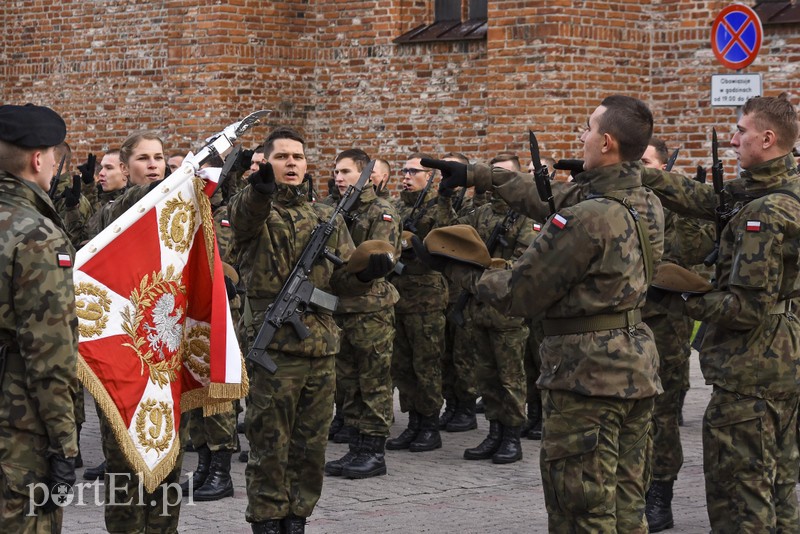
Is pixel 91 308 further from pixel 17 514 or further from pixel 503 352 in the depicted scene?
pixel 503 352

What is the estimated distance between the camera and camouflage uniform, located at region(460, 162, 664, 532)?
16.1 ft

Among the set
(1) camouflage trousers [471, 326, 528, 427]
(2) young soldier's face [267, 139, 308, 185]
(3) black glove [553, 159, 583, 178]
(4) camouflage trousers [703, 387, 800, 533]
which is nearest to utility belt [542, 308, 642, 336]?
(3) black glove [553, 159, 583, 178]

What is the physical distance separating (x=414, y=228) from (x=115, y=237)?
199 inches

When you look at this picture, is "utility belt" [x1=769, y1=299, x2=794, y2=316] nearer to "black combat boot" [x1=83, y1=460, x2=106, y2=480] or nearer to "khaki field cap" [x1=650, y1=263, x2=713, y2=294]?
"khaki field cap" [x1=650, y1=263, x2=713, y2=294]

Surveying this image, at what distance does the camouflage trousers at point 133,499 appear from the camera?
561cm

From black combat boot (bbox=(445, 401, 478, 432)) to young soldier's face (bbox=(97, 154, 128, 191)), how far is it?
3265mm

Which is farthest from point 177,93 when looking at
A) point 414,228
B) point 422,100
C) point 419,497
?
point 419,497

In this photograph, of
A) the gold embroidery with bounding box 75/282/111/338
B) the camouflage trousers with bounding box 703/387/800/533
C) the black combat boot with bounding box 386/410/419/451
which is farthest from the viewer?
the black combat boot with bounding box 386/410/419/451

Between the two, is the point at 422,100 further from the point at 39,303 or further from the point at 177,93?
the point at 39,303

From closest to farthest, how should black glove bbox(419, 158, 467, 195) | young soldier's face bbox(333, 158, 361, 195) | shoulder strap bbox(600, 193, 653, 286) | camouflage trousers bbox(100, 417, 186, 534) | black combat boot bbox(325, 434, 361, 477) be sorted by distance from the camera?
shoulder strap bbox(600, 193, 653, 286) → black glove bbox(419, 158, 467, 195) → camouflage trousers bbox(100, 417, 186, 534) → black combat boot bbox(325, 434, 361, 477) → young soldier's face bbox(333, 158, 361, 195)

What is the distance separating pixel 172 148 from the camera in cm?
1588

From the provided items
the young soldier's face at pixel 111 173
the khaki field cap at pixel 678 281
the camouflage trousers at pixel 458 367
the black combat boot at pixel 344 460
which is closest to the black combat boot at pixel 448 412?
the camouflage trousers at pixel 458 367

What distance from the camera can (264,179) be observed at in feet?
19.0

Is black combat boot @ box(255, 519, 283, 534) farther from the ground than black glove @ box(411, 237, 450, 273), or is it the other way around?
black glove @ box(411, 237, 450, 273)
